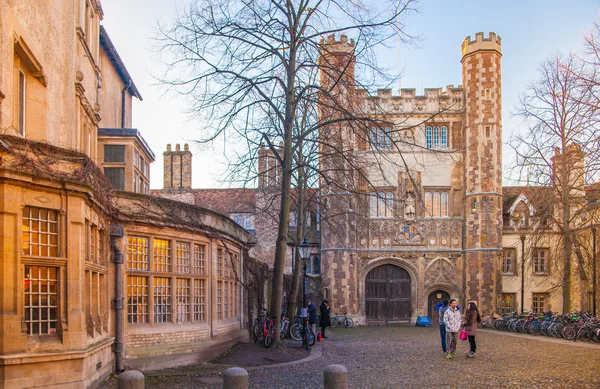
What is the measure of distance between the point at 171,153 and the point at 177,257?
3258cm

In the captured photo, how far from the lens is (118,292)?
12508mm

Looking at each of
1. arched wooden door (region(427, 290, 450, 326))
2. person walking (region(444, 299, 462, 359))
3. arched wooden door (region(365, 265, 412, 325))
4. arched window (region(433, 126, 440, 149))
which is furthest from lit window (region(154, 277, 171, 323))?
arched window (region(433, 126, 440, 149))

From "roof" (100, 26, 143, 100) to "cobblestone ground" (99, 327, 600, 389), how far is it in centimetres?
1121

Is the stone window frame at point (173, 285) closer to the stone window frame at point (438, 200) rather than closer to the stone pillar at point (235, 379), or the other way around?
the stone pillar at point (235, 379)

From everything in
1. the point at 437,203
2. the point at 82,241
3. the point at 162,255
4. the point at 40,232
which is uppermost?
the point at 437,203

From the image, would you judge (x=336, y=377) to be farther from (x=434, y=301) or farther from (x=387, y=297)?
(x=434, y=301)

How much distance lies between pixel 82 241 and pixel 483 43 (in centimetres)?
3415

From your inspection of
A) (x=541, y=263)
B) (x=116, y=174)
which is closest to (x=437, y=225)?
(x=541, y=263)

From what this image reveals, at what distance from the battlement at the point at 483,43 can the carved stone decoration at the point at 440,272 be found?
12243 mm

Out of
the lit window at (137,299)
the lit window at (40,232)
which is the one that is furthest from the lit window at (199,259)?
the lit window at (40,232)

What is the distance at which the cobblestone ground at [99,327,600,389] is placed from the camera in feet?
40.9

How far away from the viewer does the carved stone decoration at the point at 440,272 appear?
3972 cm

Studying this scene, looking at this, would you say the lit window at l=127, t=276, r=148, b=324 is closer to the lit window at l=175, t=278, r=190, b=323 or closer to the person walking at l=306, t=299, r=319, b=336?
the lit window at l=175, t=278, r=190, b=323

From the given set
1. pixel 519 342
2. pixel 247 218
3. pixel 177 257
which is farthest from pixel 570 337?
pixel 247 218
